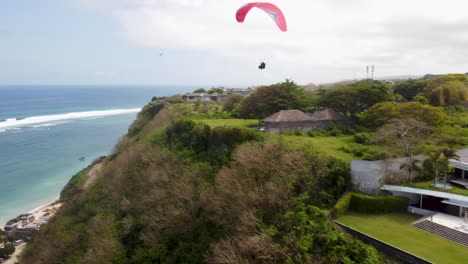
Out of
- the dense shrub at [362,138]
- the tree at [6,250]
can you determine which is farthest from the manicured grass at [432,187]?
the tree at [6,250]

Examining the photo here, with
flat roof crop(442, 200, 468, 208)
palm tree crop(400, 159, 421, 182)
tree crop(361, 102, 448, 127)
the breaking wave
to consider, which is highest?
tree crop(361, 102, 448, 127)

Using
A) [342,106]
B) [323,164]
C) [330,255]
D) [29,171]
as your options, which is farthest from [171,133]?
[29,171]

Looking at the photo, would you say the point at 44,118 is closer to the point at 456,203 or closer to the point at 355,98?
the point at 355,98

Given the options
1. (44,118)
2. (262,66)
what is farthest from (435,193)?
(44,118)

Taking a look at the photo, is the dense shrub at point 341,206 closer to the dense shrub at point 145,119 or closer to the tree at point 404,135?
the tree at point 404,135

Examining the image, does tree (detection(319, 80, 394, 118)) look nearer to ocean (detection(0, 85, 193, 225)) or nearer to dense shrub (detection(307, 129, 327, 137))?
dense shrub (detection(307, 129, 327, 137))

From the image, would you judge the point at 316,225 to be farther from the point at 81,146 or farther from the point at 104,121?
the point at 104,121

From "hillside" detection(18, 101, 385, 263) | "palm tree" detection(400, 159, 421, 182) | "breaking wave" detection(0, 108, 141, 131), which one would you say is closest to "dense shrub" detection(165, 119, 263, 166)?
"hillside" detection(18, 101, 385, 263)
